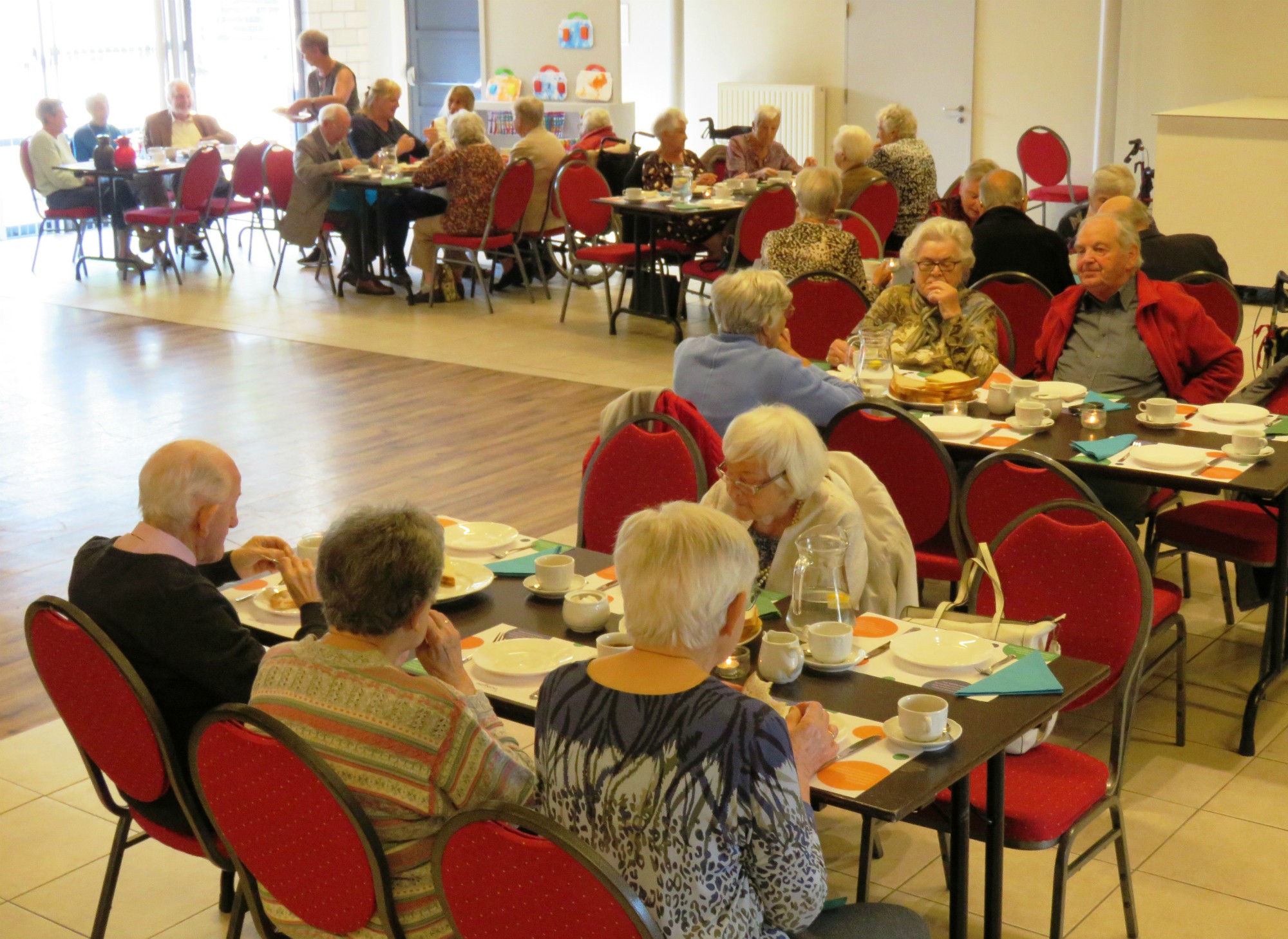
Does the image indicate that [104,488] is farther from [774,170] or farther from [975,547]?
[774,170]

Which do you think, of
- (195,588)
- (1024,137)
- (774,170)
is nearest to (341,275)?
(774,170)

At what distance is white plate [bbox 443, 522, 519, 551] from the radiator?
8926mm

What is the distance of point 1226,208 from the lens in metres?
8.45

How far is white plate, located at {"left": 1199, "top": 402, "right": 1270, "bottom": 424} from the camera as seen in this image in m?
3.85

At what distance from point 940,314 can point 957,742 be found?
8.60 ft

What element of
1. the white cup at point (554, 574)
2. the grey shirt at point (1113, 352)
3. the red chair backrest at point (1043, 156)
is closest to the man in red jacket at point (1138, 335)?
the grey shirt at point (1113, 352)

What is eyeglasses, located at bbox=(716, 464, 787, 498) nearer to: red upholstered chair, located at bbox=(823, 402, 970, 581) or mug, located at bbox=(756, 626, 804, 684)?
mug, located at bbox=(756, 626, 804, 684)

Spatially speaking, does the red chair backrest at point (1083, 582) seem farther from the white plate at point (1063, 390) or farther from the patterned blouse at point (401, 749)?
the white plate at point (1063, 390)

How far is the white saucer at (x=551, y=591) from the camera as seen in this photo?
2768 mm

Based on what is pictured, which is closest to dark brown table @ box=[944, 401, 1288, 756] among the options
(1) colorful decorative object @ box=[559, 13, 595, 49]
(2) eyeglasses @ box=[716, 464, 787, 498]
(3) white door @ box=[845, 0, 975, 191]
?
(2) eyeglasses @ box=[716, 464, 787, 498]

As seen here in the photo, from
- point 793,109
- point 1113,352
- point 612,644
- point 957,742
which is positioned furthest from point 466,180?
point 957,742

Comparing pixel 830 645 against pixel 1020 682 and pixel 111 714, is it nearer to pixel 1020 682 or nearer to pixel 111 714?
pixel 1020 682

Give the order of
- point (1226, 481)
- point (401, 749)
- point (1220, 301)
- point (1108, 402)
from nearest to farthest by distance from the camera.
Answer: point (401, 749), point (1226, 481), point (1108, 402), point (1220, 301)

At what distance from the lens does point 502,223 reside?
9008 mm
